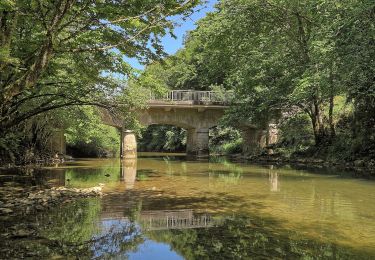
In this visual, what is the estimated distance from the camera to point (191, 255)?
5594mm

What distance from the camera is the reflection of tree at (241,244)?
5527 mm

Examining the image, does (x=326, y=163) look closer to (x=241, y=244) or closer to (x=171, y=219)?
(x=171, y=219)

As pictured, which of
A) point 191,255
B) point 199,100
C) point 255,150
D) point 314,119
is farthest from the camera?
point 199,100

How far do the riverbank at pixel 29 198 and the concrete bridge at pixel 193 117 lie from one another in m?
21.6

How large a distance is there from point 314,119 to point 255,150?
8230mm

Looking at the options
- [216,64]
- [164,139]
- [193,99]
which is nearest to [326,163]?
[216,64]

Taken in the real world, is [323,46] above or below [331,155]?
above

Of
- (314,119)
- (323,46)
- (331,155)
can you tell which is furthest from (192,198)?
(314,119)

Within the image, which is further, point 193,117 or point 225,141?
point 225,141

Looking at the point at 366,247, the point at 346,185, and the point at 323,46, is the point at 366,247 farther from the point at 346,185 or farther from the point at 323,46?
the point at 323,46

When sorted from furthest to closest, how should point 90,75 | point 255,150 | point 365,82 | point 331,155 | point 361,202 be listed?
point 255,150 → point 331,155 → point 365,82 → point 90,75 → point 361,202

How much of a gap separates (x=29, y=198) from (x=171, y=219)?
3.56m

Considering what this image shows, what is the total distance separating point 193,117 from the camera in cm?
3712


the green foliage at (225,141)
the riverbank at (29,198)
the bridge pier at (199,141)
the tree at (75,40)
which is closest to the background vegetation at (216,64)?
the tree at (75,40)
